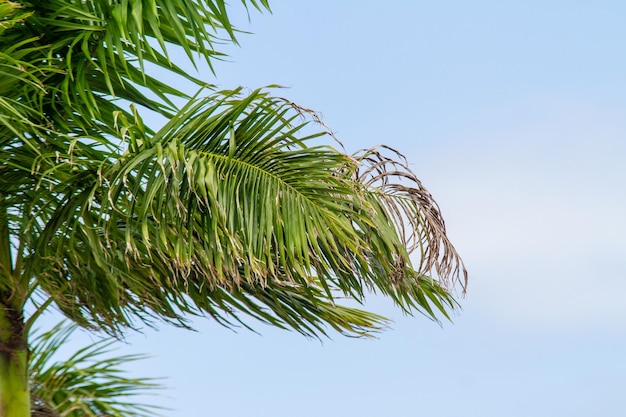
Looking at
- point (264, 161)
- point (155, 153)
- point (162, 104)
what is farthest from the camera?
point (162, 104)

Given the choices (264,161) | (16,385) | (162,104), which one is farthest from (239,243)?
(16,385)

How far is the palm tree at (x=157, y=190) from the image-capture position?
3498 millimetres

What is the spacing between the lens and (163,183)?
3449 millimetres

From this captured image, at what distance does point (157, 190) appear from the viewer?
3535mm

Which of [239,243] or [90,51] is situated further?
[90,51]

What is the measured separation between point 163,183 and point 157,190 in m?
0.10

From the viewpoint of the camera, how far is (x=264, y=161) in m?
3.71

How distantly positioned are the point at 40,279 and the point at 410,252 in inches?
74.4

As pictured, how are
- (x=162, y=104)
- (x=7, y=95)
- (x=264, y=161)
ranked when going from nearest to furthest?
(x=264, y=161) → (x=7, y=95) → (x=162, y=104)

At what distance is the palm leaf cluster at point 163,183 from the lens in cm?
349

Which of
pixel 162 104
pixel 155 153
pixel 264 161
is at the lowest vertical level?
pixel 155 153

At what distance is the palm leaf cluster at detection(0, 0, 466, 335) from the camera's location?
349cm

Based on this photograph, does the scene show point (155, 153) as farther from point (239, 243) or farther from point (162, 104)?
point (162, 104)

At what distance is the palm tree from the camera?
11.5 ft
